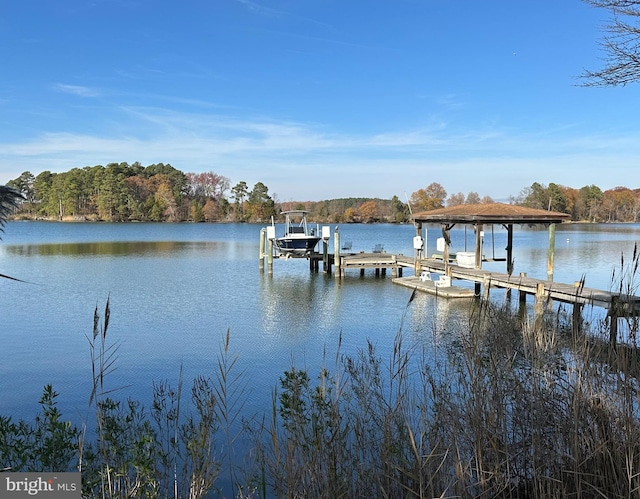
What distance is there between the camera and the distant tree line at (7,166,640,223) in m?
92.9

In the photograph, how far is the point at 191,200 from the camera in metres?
104

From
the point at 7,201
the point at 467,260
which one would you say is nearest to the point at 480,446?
the point at 7,201

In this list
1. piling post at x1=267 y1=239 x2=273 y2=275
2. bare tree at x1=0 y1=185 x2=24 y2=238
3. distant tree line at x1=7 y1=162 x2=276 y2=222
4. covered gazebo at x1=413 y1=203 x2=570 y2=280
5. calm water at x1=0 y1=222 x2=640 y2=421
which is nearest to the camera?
bare tree at x1=0 y1=185 x2=24 y2=238

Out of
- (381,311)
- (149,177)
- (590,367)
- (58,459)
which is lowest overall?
(381,311)

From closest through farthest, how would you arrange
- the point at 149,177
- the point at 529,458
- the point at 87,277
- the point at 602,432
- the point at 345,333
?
the point at 602,432
the point at 529,458
the point at 345,333
the point at 87,277
the point at 149,177

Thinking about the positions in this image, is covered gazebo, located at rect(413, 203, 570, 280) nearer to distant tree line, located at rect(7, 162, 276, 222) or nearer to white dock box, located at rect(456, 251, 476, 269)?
white dock box, located at rect(456, 251, 476, 269)

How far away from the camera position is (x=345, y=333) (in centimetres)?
1291

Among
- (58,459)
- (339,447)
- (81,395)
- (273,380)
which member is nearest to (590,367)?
(339,447)

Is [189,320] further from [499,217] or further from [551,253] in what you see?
[551,253]

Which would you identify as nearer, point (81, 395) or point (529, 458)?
point (529, 458)

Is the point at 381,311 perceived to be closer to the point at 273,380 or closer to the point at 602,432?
the point at 273,380

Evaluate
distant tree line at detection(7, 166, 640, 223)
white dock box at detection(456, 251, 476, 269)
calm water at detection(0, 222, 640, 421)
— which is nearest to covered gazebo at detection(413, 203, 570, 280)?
white dock box at detection(456, 251, 476, 269)

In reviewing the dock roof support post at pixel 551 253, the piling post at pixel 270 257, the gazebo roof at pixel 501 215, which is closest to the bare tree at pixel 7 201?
the dock roof support post at pixel 551 253

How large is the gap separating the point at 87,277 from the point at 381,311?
13386 mm
